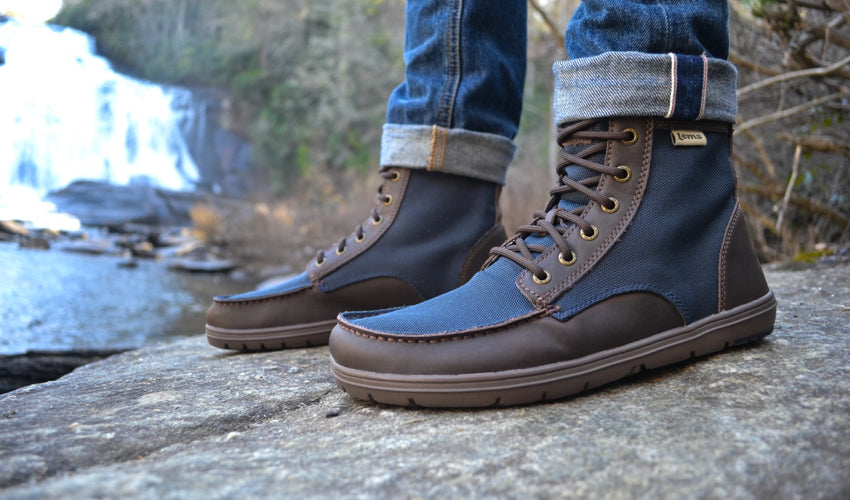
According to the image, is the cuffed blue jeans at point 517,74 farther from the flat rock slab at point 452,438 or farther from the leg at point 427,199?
the flat rock slab at point 452,438

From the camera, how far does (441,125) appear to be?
5.35 feet

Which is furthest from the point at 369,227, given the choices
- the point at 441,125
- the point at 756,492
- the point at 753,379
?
the point at 756,492

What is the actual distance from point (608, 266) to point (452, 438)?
0.44 m

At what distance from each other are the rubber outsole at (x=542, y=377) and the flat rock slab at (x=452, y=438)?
A: 2cm

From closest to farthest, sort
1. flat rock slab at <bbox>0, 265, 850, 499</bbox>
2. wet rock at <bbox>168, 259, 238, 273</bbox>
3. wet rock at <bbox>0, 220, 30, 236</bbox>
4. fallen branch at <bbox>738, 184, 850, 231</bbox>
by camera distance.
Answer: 1. flat rock slab at <bbox>0, 265, 850, 499</bbox>
2. fallen branch at <bbox>738, 184, 850, 231</bbox>
3. wet rock at <bbox>168, 259, 238, 273</bbox>
4. wet rock at <bbox>0, 220, 30, 236</bbox>

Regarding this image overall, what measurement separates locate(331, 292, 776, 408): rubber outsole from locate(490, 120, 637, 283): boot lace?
0.58ft

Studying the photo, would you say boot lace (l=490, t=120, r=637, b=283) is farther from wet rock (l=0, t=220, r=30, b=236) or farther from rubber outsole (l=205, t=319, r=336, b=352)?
wet rock (l=0, t=220, r=30, b=236)

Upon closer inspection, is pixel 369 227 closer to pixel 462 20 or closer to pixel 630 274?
pixel 462 20

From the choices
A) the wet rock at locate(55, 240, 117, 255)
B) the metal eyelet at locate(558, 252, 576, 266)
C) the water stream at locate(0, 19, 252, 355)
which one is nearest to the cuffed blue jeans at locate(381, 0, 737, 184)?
the metal eyelet at locate(558, 252, 576, 266)

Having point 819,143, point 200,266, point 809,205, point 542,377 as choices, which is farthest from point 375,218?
point 200,266

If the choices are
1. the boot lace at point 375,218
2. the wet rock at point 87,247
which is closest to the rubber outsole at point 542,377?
the boot lace at point 375,218

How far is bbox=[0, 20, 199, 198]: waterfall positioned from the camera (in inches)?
640

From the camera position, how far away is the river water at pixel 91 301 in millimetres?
4152

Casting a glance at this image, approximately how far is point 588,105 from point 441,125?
483mm
